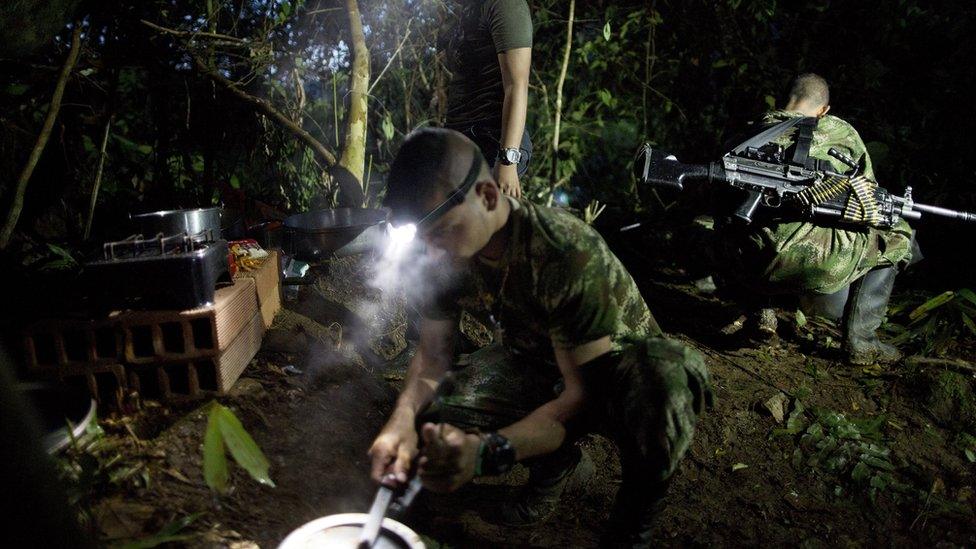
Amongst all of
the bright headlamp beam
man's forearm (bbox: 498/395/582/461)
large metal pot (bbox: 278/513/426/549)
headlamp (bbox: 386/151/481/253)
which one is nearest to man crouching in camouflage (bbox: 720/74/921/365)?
the bright headlamp beam

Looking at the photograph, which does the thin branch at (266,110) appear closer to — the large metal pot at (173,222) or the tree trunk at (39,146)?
the tree trunk at (39,146)

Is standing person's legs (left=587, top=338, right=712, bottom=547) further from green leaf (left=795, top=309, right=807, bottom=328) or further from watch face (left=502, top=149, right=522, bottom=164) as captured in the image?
green leaf (left=795, top=309, right=807, bottom=328)

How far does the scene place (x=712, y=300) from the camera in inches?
232

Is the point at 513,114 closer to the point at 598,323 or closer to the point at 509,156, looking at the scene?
the point at 509,156

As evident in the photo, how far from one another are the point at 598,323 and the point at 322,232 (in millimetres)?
2897

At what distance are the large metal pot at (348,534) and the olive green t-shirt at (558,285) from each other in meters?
0.89

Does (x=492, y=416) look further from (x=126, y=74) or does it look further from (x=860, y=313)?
(x=126, y=74)

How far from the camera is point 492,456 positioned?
195 centimetres

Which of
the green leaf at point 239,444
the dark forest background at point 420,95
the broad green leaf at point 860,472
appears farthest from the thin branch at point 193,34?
the broad green leaf at point 860,472

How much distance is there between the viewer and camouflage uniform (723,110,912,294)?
4.23 meters

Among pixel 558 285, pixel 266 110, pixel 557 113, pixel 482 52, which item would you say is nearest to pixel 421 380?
pixel 558 285

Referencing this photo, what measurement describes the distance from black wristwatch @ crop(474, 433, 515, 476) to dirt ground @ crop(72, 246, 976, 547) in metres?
0.87

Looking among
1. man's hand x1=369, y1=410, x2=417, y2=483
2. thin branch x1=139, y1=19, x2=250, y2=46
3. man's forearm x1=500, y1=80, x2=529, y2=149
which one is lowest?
man's hand x1=369, y1=410, x2=417, y2=483

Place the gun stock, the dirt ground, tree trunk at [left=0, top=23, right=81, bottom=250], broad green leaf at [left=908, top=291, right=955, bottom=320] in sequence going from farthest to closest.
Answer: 1. broad green leaf at [left=908, top=291, right=955, bottom=320]
2. the gun stock
3. tree trunk at [left=0, top=23, right=81, bottom=250]
4. the dirt ground
